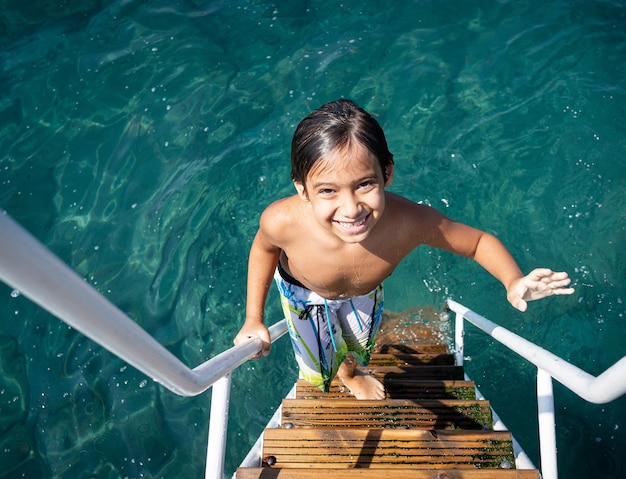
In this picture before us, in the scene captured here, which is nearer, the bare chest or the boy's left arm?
the boy's left arm

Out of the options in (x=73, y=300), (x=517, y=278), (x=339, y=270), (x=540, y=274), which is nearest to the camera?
(x=73, y=300)

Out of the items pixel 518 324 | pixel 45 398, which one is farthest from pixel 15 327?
pixel 518 324

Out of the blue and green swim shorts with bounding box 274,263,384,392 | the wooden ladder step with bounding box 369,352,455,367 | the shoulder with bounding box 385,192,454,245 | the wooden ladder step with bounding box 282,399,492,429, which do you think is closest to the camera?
the shoulder with bounding box 385,192,454,245

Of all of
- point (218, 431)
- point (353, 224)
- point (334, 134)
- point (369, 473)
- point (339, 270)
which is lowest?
point (369, 473)

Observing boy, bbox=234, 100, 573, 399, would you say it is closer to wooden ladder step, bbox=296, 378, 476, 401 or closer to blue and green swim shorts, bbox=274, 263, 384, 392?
blue and green swim shorts, bbox=274, 263, 384, 392

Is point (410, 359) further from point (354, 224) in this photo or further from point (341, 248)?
point (354, 224)

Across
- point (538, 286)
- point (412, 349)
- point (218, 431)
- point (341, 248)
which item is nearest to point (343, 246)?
point (341, 248)

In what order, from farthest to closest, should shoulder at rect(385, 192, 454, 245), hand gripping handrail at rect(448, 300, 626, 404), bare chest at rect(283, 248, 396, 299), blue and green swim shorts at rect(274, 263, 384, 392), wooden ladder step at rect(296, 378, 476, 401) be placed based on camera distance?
wooden ladder step at rect(296, 378, 476, 401), blue and green swim shorts at rect(274, 263, 384, 392), bare chest at rect(283, 248, 396, 299), shoulder at rect(385, 192, 454, 245), hand gripping handrail at rect(448, 300, 626, 404)

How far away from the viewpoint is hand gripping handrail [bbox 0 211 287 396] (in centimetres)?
74

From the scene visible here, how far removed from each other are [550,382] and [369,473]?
0.81 meters

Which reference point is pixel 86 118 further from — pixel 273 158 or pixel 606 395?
pixel 606 395

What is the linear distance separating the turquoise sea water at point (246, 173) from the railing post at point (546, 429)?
2.53 metres

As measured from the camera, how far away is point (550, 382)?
6.93ft

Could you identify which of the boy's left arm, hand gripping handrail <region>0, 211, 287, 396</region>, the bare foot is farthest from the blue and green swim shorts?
hand gripping handrail <region>0, 211, 287, 396</region>
